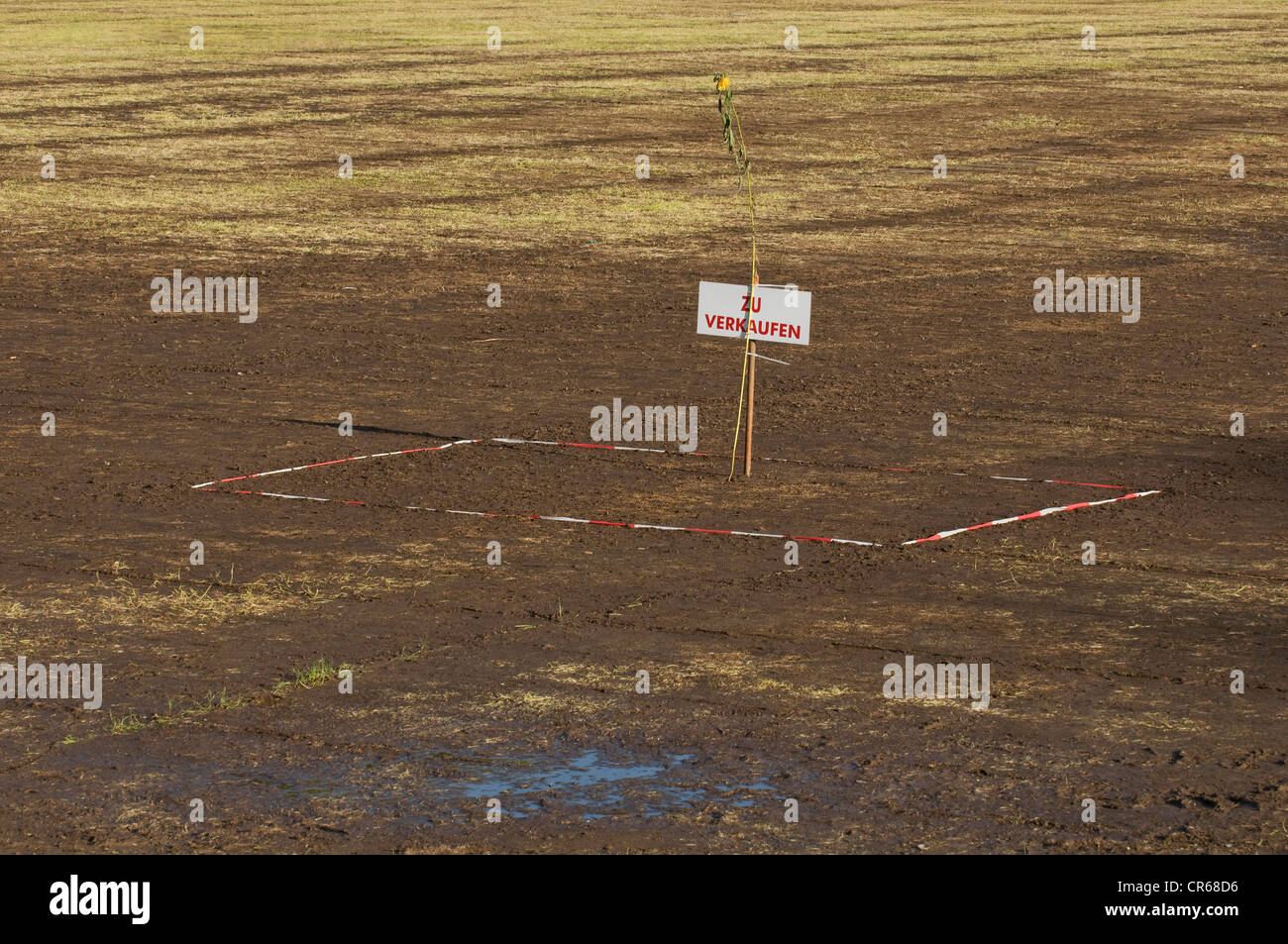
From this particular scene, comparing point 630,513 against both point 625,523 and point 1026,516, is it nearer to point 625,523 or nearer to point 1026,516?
point 625,523

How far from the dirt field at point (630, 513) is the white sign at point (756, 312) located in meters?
0.91

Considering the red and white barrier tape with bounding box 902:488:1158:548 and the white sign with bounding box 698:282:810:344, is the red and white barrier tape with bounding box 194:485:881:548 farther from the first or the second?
the white sign with bounding box 698:282:810:344

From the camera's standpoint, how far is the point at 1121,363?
17469 mm

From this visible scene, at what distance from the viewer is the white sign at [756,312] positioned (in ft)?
42.5

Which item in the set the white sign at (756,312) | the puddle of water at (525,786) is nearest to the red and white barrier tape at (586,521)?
the white sign at (756,312)

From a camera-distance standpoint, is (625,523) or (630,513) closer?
(625,523)

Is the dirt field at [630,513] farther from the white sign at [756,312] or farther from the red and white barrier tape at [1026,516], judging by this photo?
the white sign at [756,312]

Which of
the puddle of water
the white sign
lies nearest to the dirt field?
the puddle of water

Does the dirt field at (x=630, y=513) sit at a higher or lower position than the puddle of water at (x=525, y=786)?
higher

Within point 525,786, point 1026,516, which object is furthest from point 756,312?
point 525,786

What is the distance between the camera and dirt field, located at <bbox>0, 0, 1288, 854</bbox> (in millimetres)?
8258

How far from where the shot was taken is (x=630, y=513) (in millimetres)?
12469

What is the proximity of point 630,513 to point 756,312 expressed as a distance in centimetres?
150

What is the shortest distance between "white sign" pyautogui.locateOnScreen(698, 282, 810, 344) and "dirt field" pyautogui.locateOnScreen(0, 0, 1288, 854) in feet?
2.98
